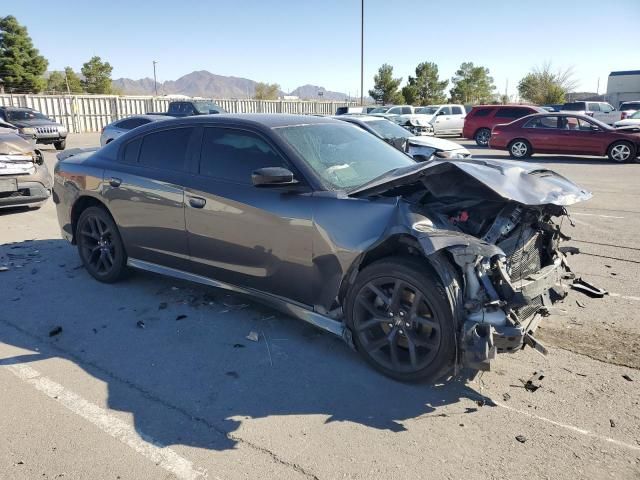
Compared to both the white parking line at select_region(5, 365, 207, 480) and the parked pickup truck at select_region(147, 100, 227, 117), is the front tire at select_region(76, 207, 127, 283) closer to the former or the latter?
the white parking line at select_region(5, 365, 207, 480)

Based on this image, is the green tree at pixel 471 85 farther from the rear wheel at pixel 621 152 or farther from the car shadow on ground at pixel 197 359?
the car shadow on ground at pixel 197 359

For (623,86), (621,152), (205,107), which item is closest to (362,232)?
(621,152)

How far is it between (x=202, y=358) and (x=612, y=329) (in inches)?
127

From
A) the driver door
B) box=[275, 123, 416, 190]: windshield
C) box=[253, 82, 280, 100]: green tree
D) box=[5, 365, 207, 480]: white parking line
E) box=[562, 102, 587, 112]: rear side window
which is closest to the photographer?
box=[5, 365, 207, 480]: white parking line

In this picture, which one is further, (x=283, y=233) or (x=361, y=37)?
(x=361, y=37)

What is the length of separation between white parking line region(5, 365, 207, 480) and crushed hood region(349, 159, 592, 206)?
6.50ft

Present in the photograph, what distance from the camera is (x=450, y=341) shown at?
3062 mm

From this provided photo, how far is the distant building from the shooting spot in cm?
5116

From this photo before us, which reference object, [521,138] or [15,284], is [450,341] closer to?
[15,284]

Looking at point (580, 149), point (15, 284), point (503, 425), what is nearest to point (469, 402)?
point (503, 425)

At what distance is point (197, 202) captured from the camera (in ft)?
14.0

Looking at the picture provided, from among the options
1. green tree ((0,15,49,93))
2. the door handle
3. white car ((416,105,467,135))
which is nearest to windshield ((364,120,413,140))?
the door handle

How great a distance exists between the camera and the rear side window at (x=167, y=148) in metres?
4.58

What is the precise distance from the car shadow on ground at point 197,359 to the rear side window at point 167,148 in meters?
1.26
